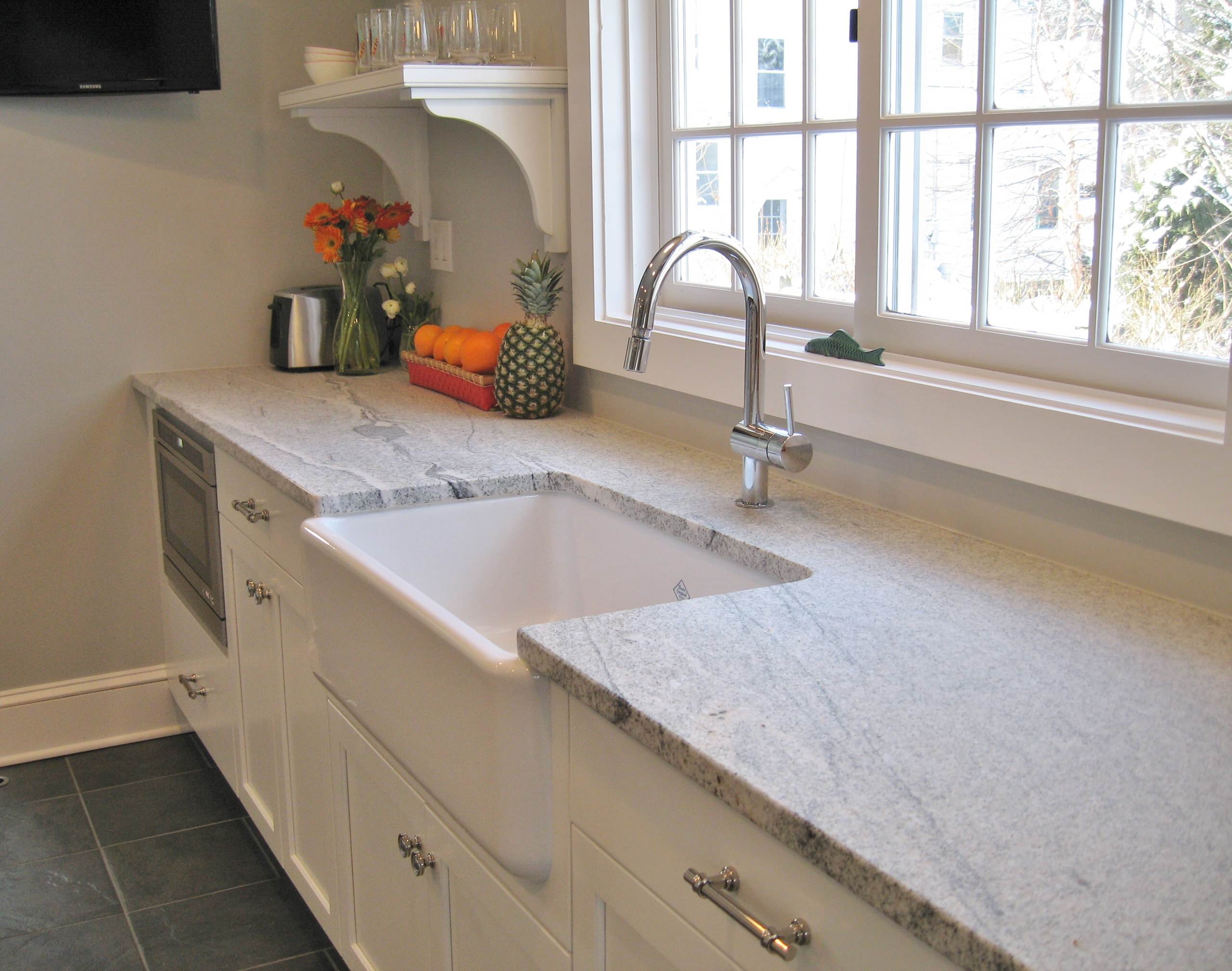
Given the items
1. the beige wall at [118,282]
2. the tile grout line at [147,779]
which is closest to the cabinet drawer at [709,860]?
the tile grout line at [147,779]

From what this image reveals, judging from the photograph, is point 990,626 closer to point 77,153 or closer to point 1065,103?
point 1065,103

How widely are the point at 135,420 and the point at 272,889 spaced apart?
1.22 metres

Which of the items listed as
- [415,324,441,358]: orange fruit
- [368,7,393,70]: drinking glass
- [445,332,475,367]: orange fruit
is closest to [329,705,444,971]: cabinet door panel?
[445,332,475,367]: orange fruit

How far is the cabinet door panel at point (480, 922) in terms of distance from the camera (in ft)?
4.13

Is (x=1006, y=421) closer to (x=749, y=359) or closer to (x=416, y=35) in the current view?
(x=749, y=359)

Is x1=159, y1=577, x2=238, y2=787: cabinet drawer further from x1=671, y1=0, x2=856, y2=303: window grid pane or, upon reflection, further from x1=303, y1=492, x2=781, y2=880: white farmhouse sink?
x1=671, y1=0, x2=856, y2=303: window grid pane

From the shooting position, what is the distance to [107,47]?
2.71 m

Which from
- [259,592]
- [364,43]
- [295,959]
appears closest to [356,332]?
[364,43]

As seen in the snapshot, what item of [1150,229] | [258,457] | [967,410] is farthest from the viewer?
[258,457]

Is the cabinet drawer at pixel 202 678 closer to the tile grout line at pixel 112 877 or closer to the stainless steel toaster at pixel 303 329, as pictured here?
the tile grout line at pixel 112 877

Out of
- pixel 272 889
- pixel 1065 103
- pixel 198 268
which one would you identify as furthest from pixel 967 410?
pixel 198 268

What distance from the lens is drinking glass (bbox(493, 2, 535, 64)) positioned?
7.45 feet

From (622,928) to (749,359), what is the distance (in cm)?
80

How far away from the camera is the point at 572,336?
240 centimetres
